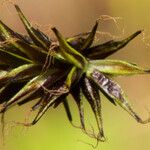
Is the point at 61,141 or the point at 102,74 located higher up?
the point at 102,74

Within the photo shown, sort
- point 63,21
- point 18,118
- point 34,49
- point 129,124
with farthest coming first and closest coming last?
1. point 63,21
2. point 129,124
3. point 18,118
4. point 34,49

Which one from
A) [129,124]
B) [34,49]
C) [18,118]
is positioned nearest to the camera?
[34,49]

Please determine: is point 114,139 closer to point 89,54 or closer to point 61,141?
point 61,141

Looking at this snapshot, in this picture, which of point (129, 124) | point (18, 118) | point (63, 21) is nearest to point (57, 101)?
point (18, 118)

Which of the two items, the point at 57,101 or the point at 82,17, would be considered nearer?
the point at 57,101

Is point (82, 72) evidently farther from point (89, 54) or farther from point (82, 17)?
point (82, 17)

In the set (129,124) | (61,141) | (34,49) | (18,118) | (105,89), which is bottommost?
(129,124)

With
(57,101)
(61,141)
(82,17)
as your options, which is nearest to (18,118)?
(61,141)
